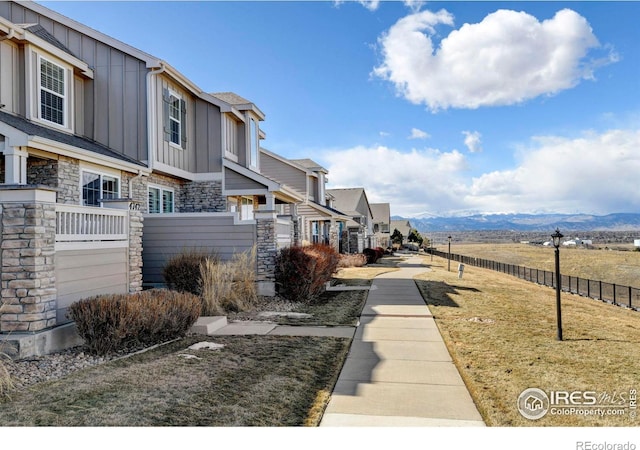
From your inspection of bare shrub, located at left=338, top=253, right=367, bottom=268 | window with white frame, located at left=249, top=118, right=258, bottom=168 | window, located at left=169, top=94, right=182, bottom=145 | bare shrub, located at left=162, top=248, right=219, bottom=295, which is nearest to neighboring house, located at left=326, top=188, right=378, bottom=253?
bare shrub, located at left=338, top=253, right=367, bottom=268

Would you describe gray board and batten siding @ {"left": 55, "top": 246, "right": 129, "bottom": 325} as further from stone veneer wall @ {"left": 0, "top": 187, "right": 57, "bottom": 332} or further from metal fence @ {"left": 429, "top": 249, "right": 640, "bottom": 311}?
metal fence @ {"left": 429, "top": 249, "right": 640, "bottom": 311}

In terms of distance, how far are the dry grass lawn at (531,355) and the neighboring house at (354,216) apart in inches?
954

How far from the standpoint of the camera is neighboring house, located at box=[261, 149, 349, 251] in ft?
85.5

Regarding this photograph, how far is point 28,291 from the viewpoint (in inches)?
246

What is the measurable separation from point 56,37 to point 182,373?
1271 cm

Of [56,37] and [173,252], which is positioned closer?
[173,252]

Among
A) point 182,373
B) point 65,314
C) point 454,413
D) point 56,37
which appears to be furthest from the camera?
point 56,37

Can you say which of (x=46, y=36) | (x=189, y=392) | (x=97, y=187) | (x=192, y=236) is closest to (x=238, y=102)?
(x=46, y=36)

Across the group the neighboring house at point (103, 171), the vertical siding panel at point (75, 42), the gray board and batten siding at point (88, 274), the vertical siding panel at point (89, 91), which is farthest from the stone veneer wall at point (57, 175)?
the vertical siding panel at point (75, 42)

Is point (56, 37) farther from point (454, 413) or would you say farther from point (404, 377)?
point (454, 413)

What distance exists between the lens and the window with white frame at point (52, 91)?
11.3 metres

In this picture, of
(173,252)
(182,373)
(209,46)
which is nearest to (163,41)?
(209,46)

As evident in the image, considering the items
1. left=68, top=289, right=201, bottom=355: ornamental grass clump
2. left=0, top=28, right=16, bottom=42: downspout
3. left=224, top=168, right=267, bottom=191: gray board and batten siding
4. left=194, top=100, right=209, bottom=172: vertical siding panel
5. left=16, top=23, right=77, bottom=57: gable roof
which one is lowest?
left=68, top=289, right=201, bottom=355: ornamental grass clump

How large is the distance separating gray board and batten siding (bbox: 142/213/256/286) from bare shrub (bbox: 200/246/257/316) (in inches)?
24.6
